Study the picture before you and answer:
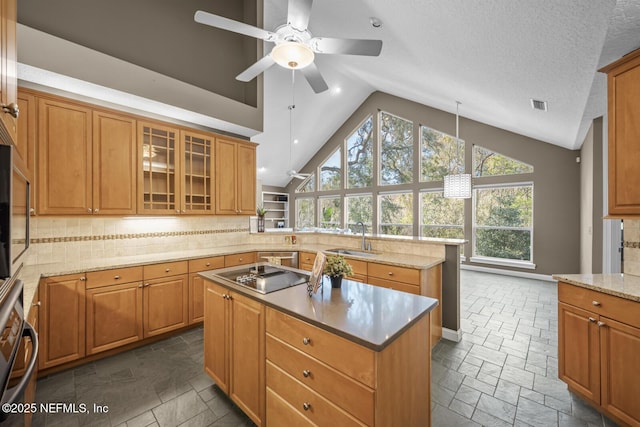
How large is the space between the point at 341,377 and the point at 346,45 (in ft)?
7.69

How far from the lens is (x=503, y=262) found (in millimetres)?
6020

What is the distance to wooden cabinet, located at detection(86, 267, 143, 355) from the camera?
2.52m

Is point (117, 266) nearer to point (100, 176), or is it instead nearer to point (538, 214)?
point (100, 176)

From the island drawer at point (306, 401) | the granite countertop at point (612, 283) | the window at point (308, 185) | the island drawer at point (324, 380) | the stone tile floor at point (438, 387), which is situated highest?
the window at point (308, 185)

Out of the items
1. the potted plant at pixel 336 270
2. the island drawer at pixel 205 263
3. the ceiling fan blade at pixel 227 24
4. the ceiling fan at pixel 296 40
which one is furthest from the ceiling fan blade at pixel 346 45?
the island drawer at pixel 205 263

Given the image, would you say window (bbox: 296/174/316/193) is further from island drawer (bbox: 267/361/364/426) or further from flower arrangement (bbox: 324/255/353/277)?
island drawer (bbox: 267/361/364/426)

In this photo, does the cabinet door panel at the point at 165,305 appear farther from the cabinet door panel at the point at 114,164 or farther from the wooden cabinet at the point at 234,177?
the wooden cabinet at the point at 234,177

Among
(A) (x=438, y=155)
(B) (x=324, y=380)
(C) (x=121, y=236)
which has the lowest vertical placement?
(B) (x=324, y=380)

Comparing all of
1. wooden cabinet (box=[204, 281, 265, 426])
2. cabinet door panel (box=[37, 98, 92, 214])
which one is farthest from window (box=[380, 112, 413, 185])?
cabinet door panel (box=[37, 98, 92, 214])

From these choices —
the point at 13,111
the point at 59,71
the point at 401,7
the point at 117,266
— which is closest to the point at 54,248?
the point at 117,266

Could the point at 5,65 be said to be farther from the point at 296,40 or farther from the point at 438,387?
the point at 438,387

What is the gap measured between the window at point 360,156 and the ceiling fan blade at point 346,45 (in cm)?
626

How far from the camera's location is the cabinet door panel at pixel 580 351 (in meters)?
1.84

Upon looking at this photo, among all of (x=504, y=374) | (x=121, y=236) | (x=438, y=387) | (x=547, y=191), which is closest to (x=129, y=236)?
(x=121, y=236)
